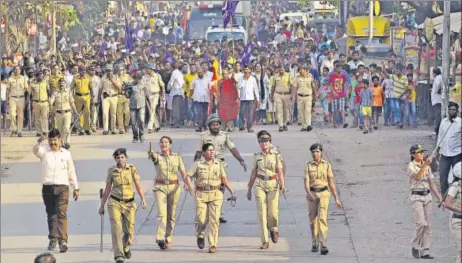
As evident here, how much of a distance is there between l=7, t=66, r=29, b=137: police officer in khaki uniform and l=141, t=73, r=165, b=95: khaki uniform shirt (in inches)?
96.7

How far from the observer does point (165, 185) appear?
16.0m

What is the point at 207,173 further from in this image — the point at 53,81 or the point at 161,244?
the point at 53,81

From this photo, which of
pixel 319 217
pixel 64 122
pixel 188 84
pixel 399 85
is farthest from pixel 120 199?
pixel 399 85

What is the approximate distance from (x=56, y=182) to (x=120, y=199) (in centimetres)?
90

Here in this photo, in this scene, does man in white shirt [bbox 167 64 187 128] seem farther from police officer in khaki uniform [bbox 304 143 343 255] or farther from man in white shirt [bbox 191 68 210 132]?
police officer in khaki uniform [bbox 304 143 343 255]

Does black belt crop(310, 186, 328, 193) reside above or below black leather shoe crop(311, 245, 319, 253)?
above

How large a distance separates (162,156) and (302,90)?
11683mm

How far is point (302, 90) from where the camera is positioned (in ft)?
89.9

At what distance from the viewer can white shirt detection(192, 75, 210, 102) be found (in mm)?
27750

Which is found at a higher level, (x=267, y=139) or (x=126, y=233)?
(x=267, y=139)

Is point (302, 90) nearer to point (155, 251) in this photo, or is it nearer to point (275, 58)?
point (275, 58)

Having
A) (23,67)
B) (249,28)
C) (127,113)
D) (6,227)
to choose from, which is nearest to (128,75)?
(127,113)

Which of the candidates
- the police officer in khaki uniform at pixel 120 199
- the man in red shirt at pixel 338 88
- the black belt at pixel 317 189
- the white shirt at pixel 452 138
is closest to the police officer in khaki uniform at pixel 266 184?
the black belt at pixel 317 189

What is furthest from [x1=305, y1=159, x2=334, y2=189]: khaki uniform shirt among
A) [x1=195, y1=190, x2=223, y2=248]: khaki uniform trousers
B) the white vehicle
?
the white vehicle
